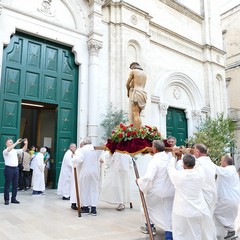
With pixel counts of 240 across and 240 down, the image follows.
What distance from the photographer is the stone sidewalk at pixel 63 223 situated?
14.0 feet

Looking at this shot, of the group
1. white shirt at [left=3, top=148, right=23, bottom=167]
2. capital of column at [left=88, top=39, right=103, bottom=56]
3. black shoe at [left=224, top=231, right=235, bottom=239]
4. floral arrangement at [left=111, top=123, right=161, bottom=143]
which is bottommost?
black shoe at [left=224, top=231, right=235, bottom=239]

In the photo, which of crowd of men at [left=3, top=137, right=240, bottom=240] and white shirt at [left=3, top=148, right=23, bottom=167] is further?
white shirt at [left=3, top=148, right=23, bottom=167]

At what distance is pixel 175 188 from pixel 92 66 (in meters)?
7.68

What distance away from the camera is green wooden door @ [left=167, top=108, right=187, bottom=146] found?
1430 centimetres

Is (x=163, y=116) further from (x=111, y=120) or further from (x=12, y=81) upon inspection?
(x=12, y=81)

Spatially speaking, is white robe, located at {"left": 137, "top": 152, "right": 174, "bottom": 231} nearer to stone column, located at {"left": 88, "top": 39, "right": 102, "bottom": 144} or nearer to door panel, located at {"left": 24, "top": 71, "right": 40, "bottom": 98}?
stone column, located at {"left": 88, "top": 39, "right": 102, "bottom": 144}

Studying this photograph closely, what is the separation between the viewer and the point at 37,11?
9906 millimetres

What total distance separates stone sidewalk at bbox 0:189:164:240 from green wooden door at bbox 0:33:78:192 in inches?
119

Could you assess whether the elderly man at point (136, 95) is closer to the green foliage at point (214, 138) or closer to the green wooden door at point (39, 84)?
the green wooden door at point (39, 84)

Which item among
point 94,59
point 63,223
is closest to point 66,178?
point 63,223

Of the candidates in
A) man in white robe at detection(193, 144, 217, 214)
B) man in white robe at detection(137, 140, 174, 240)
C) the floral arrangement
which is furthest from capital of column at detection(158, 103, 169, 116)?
man in white robe at detection(137, 140, 174, 240)

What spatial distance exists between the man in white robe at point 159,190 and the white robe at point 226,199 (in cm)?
116

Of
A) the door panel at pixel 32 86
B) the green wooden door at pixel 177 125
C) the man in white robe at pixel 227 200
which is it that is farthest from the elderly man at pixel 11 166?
the green wooden door at pixel 177 125

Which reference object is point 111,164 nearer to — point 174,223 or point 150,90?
point 174,223
